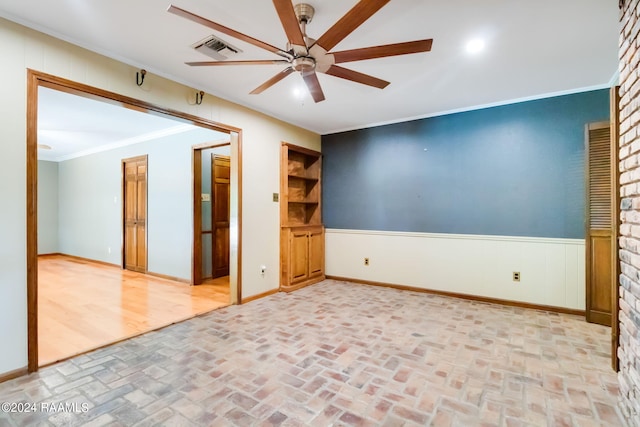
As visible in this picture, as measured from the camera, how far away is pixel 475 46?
2484mm

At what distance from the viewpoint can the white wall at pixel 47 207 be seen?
300 inches

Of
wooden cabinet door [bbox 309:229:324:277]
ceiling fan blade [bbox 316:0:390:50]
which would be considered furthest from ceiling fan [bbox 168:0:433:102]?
wooden cabinet door [bbox 309:229:324:277]

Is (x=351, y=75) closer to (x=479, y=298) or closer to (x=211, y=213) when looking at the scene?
(x=479, y=298)

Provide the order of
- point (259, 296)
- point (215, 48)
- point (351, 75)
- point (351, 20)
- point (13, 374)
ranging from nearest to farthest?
point (351, 20) < point (13, 374) < point (351, 75) < point (215, 48) < point (259, 296)

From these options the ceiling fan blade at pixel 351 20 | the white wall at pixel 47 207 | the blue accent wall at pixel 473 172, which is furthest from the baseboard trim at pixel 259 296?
the white wall at pixel 47 207

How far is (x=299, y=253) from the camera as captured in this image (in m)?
4.71

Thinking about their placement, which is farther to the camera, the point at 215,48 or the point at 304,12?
the point at 215,48

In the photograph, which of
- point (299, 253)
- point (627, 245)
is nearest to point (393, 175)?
point (299, 253)

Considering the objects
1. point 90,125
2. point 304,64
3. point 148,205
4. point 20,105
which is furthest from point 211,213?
point 304,64

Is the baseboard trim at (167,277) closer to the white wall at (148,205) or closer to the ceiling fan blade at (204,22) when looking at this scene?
the white wall at (148,205)

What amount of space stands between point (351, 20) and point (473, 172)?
310cm

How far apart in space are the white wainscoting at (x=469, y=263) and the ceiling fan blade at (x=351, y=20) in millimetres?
3245

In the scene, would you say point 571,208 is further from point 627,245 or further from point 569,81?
point 627,245

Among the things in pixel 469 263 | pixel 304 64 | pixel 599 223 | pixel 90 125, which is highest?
pixel 90 125
